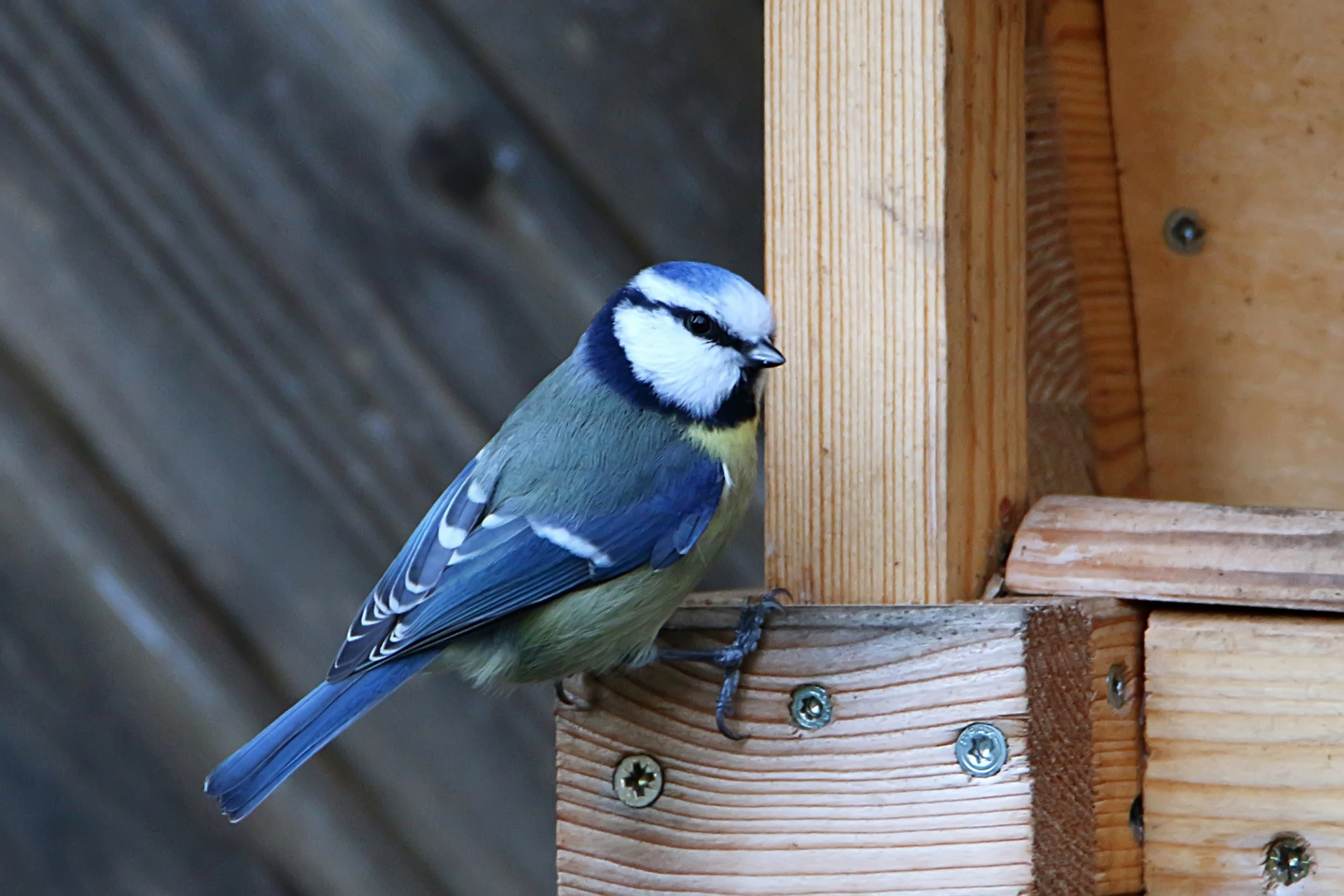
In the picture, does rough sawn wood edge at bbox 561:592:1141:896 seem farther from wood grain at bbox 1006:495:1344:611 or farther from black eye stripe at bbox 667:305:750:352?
black eye stripe at bbox 667:305:750:352

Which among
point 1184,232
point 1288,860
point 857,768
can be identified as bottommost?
point 1288,860

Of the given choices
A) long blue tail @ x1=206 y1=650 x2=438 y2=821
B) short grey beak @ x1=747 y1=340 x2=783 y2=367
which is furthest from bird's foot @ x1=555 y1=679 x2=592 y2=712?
short grey beak @ x1=747 y1=340 x2=783 y2=367

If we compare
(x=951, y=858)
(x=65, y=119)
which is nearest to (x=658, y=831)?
(x=951, y=858)

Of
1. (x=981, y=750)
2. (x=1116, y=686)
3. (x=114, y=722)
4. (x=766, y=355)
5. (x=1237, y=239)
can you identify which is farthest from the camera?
(x=114, y=722)

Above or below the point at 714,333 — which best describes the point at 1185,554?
below

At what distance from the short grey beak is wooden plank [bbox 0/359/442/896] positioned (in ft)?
2.43

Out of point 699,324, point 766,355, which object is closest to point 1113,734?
point 766,355

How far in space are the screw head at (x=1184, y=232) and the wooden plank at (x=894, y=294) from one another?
210mm

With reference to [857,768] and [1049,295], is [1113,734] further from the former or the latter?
[1049,295]

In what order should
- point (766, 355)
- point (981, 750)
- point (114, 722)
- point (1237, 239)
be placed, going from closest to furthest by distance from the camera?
point (981, 750), point (766, 355), point (1237, 239), point (114, 722)

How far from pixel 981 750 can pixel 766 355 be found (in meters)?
0.40

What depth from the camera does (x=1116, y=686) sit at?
46.1 inches

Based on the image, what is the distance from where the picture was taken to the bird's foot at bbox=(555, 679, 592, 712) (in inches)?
51.4

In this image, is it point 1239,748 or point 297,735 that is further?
point 297,735
